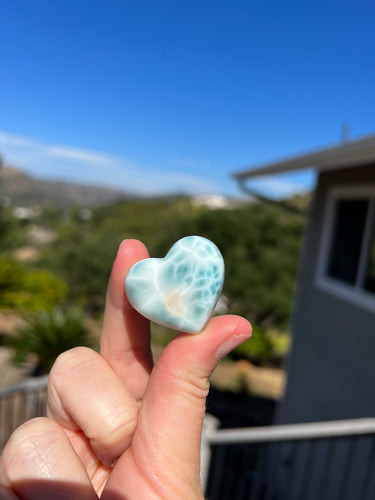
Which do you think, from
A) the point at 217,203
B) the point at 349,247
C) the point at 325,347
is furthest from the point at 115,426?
the point at 217,203

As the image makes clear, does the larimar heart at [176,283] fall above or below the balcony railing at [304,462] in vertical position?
above

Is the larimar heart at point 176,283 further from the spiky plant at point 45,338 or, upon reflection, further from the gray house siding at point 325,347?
the spiky plant at point 45,338

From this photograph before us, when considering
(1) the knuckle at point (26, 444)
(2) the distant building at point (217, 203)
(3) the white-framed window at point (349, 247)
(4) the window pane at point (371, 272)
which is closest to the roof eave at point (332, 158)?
(3) the white-framed window at point (349, 247)

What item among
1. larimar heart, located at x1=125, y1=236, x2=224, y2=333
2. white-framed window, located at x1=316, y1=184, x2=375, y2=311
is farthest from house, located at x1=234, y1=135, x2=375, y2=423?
larimar heart, located at x1=125, y1=236, x2=224, y2=333

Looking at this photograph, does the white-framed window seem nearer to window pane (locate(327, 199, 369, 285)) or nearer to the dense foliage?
window pane (locate(327, 199, 369, 285))

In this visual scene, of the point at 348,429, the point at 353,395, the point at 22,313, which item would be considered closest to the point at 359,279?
the point at 353,395

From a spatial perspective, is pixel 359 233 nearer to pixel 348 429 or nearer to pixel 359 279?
pixel 359 279
